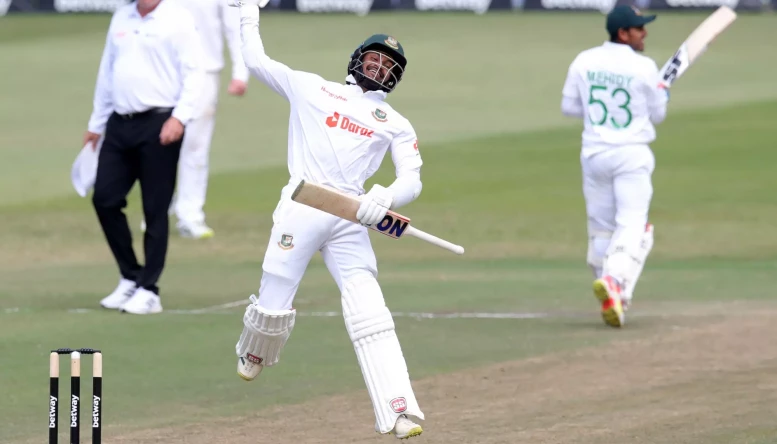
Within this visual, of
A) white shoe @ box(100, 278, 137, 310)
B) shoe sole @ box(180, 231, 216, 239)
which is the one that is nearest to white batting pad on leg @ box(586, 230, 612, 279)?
white shoe @ box(100, 278, 137, 310)

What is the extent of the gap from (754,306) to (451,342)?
267cm

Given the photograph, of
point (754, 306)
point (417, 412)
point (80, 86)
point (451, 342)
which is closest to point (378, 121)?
point (417, 412)

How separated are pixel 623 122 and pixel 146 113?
3.14 metres

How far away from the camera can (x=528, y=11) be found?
32188mm

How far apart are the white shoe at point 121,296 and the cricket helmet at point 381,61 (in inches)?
159

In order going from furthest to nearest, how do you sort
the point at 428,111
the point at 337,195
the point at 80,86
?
the point at 80,86
the point at 428,111
the point at 337,195

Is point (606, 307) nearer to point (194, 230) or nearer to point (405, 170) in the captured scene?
point (405, 170)

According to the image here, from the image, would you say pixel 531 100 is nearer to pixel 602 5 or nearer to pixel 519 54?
pixel 519 54

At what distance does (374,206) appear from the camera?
666cm

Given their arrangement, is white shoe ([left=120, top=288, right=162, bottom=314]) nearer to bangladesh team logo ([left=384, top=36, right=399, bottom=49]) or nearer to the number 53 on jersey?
the number 53 on jersey

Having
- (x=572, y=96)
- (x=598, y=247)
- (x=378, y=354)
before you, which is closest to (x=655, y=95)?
(x=572, y=96)

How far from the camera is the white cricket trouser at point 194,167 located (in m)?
15.1

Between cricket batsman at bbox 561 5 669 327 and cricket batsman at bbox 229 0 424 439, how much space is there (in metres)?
3.44

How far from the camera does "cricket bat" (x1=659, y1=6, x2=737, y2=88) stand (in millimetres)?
10758
